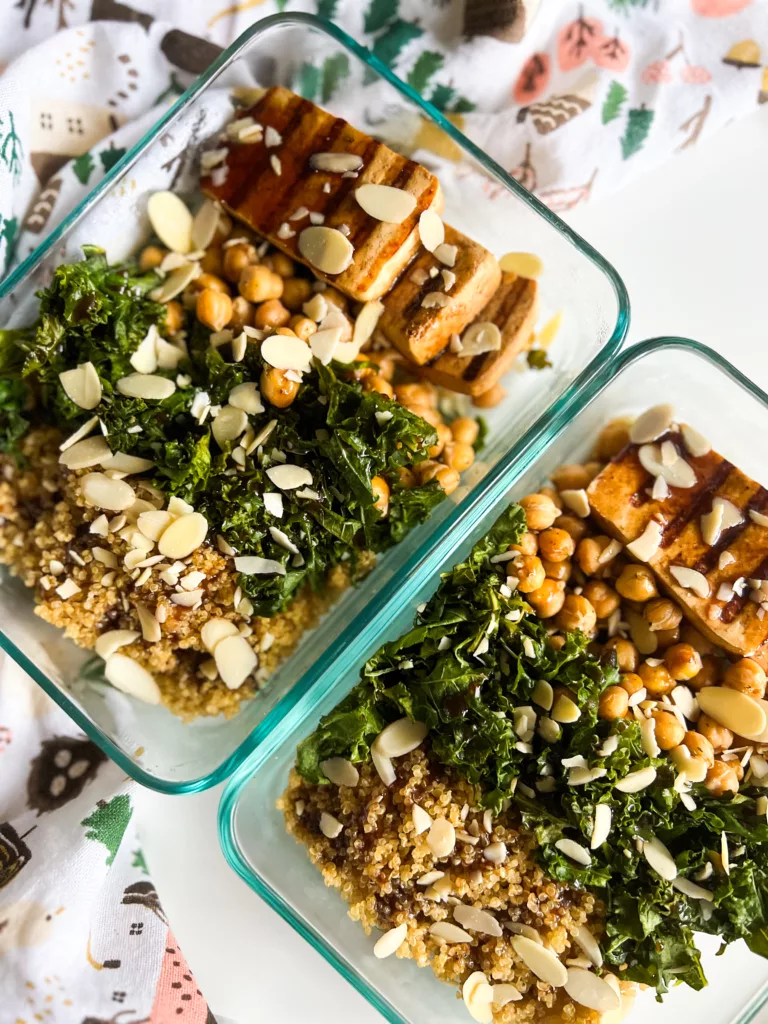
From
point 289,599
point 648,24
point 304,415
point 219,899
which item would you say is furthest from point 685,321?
point 219,899

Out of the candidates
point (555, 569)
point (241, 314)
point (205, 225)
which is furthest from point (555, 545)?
point (205, 225)

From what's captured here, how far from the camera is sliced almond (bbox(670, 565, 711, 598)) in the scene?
1.99 metres

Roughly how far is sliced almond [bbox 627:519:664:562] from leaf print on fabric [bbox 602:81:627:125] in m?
1.19

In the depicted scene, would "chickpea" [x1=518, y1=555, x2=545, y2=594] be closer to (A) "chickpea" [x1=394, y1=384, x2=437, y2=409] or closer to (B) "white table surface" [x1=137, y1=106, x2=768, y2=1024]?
(A) "chickpea" [x1=394, y1=384, x2=437, y2=409]

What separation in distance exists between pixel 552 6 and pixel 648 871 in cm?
225

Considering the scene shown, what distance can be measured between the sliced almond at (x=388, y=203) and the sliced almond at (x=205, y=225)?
0.43 meters

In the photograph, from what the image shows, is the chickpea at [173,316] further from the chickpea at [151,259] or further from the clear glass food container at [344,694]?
the clear glass food container at [344,694]

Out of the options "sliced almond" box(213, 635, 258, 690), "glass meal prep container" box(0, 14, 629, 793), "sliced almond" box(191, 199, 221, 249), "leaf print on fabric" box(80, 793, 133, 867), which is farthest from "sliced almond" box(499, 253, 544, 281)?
"leaf print on fabric" box(80, 793, 133, 867)

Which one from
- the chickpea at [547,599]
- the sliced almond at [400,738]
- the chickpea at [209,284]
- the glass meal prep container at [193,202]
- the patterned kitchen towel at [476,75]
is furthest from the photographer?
the patterned kitchen towel at [476,75]

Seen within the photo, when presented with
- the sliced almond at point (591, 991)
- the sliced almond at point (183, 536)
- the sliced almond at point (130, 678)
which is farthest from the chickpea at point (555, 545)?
the sliced almond at point (130, 678)

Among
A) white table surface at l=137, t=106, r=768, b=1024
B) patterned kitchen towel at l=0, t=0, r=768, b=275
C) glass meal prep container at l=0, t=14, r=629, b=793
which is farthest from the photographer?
white table surface at l=137, t=106, r=768, b=1024

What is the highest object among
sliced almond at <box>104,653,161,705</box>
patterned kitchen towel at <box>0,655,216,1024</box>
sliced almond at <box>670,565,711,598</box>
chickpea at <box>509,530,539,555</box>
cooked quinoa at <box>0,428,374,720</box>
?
sliced almond at <box>670,565,711,598</box>

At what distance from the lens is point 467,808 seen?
187cm

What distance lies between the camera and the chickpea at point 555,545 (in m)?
2.04
